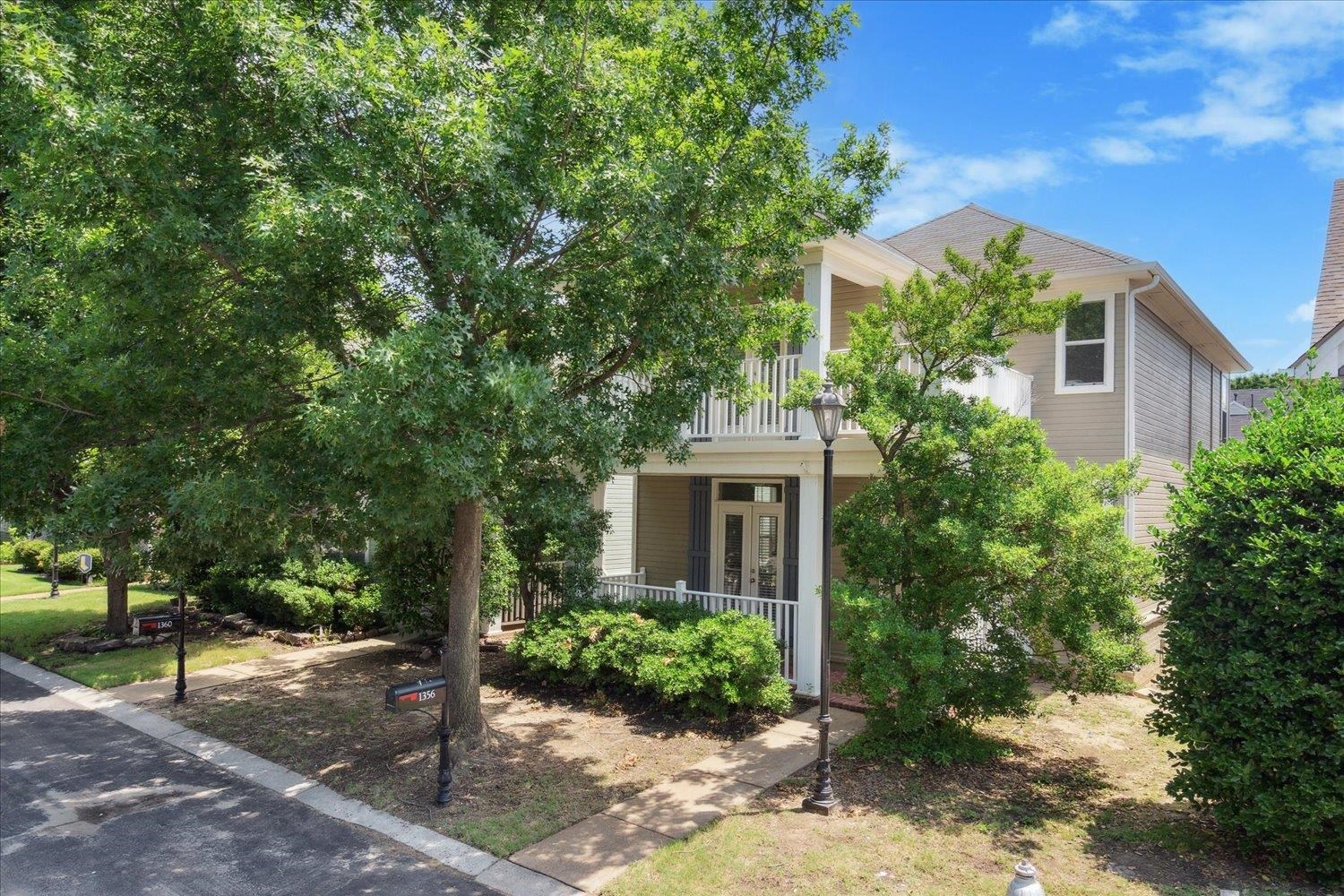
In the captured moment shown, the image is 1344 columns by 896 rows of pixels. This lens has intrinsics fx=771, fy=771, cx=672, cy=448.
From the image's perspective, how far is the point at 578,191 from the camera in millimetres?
6648

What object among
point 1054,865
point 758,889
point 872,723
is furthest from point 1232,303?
point 758,889

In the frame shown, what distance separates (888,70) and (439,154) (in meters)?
6.82

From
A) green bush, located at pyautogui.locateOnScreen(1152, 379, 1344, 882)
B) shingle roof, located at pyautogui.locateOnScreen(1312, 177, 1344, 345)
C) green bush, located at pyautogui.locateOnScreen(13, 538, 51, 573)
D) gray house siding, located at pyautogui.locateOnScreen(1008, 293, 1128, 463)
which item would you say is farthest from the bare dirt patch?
green bush, located at pyautogui.locateOnScreen(13, 538, 51, 573)

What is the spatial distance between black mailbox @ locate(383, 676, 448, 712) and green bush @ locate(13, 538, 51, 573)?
24.5 metres

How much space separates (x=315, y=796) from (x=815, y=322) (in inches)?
304

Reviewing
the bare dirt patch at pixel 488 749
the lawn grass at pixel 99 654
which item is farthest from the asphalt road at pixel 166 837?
the lawn grass at pixel 99 654

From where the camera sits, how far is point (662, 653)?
30.3 ft

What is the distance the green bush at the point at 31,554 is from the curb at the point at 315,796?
56.6 feet

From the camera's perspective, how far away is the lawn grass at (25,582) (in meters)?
20.8

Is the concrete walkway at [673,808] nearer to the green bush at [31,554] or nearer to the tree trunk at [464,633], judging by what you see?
the tree trunk at [464,633]

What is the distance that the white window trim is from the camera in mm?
11484

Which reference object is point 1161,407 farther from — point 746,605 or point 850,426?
point 746,605

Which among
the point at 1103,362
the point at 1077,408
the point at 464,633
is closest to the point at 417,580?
the point at 464,633

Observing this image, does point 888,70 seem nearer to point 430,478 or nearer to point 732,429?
point 732,429
